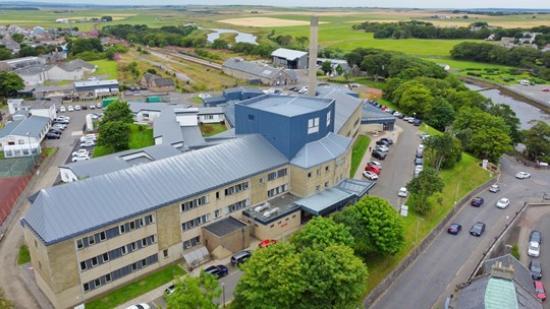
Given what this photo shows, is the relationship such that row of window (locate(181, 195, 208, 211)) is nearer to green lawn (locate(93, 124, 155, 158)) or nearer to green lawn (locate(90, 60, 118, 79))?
green lawn (locate(93, 124, 155, 158))

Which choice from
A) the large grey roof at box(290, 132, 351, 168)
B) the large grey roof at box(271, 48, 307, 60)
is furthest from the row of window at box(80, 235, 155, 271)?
the large grey roof at box(271, 48, 307, 60)

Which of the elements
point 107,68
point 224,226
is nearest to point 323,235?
point 224,226

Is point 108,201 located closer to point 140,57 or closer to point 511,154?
point 511,154

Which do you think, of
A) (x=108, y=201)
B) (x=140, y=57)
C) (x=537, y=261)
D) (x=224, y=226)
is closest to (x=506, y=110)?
(x=537, y=261)

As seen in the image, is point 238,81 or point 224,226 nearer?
point 224,226

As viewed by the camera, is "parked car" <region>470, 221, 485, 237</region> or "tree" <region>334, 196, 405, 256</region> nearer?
"tree" <region>334, 196, 405, 256</region>

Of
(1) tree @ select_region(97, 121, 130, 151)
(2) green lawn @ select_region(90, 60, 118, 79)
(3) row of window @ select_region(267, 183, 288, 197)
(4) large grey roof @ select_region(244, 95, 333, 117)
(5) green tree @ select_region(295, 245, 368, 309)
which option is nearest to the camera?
(5) green tree @ select_region(295, 245, 368, 309)

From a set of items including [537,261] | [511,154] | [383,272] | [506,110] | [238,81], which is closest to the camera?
[383,272]
